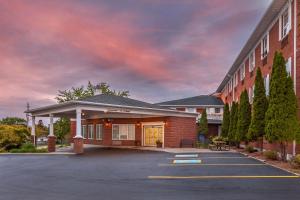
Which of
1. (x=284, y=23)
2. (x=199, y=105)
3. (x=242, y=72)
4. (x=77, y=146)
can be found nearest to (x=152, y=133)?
(x=77, y=146)

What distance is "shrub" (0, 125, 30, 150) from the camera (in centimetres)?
2908

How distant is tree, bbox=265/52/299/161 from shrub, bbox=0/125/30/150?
21.6 meters

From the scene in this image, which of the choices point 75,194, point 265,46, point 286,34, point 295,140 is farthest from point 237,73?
point 75,194

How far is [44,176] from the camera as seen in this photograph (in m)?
13.2

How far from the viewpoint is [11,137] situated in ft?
96.2

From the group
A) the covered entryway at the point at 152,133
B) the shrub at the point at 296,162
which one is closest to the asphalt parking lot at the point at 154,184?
the shrub at the point at 296,162

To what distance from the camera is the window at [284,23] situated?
60.5ft

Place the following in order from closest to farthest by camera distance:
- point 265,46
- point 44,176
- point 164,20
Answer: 1. point 44,176
2. point 164,20
3. point 265,46

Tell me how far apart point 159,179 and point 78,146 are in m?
14.6

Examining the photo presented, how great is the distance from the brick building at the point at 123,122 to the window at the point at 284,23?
13.0 m

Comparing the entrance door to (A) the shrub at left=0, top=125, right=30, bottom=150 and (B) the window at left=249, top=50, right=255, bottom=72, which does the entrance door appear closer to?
(B) the window at left=249, top=50, right=255, bottom=72

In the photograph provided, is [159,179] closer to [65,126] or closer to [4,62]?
[4,62]

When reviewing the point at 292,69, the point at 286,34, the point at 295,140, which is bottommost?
the point at 295,140

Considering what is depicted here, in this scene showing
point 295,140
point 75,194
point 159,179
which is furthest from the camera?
point 295,140
